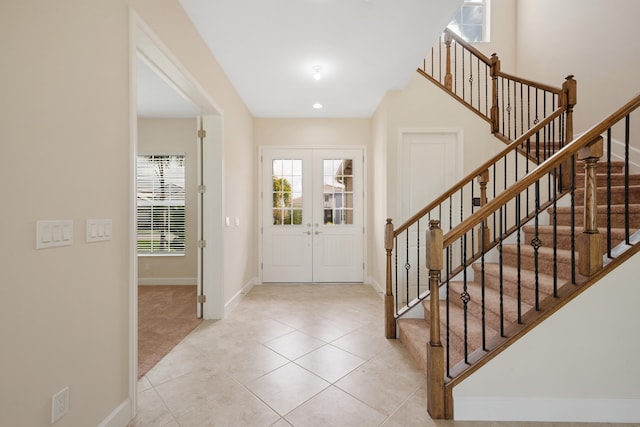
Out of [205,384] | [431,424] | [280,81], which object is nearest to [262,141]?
[280,81]

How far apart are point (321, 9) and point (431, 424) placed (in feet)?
9.82

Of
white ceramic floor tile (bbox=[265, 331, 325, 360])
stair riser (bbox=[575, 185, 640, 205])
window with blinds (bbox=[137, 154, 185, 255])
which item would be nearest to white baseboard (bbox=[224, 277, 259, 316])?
white ceramic floor tile (bbox=[265, 331, 325, 360])

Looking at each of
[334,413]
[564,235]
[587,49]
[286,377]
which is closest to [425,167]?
[564,235]

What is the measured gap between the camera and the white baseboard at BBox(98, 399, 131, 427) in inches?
62.1

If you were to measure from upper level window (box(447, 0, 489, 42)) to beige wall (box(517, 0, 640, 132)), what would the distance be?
622 mm

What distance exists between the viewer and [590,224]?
175 centimetres

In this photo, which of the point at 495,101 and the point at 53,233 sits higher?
the point at 495,101

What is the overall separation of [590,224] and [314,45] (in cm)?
263

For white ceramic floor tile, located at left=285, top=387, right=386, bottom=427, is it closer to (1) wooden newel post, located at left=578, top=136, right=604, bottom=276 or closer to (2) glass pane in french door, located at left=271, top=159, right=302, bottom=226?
(1) wooden newel post, located at left=578, top=136, right=604, bottom=276

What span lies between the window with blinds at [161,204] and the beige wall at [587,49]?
586cm

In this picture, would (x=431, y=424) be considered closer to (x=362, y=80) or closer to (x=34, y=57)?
(x=34, y=57)

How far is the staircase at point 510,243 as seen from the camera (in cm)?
172


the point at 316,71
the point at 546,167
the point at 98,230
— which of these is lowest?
the point at 98,230

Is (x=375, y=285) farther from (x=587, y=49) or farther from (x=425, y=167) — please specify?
(x=587, y=49)
